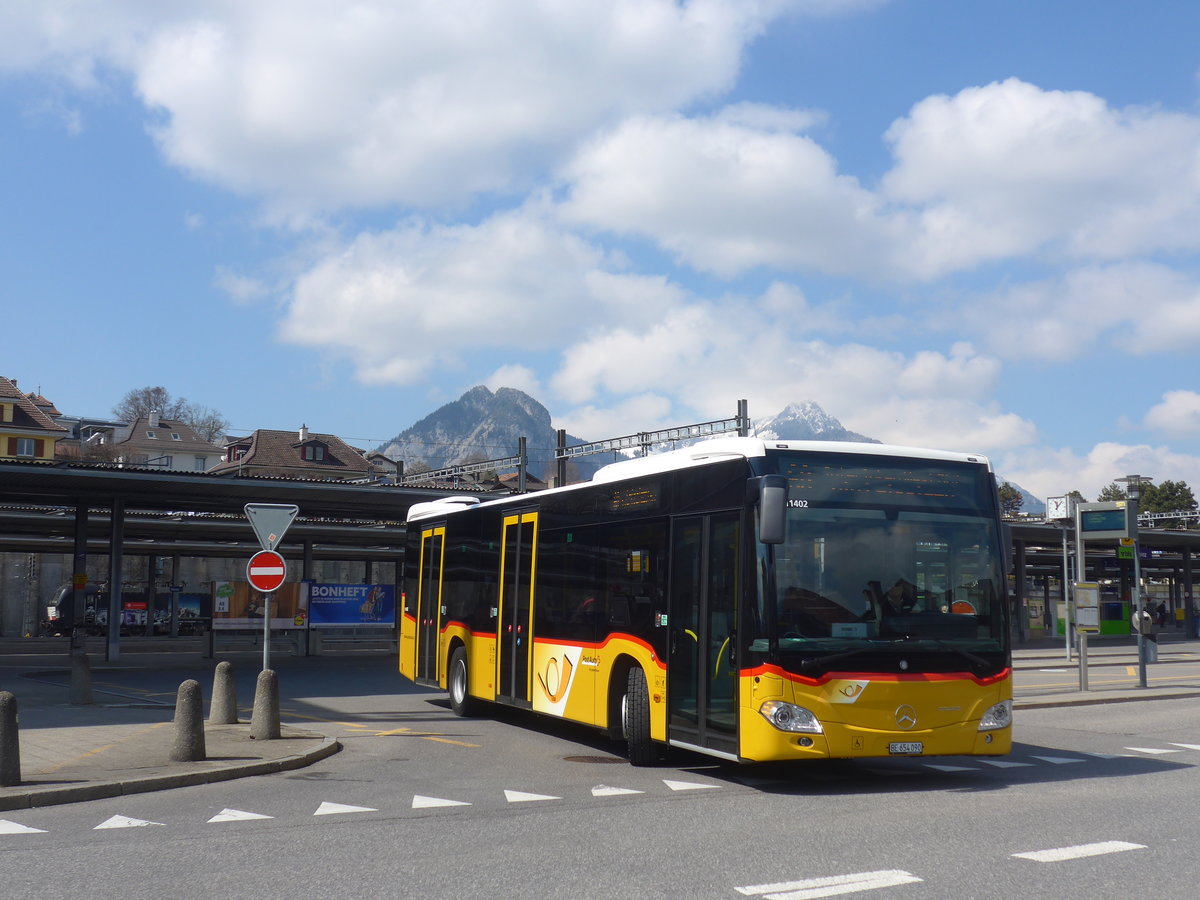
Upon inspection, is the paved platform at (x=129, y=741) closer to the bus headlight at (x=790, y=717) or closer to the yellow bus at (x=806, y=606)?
the yellow bus at (x=806, y=606)

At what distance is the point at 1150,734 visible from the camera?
16109 mm

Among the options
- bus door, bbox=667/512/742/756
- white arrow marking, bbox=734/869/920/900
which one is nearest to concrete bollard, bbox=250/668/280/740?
bus door, bbox=667/512/742/756

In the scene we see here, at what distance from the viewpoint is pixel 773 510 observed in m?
10.1

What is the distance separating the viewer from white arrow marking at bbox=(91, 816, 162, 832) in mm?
9102

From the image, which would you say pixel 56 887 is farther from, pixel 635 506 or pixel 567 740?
pixel 567 740

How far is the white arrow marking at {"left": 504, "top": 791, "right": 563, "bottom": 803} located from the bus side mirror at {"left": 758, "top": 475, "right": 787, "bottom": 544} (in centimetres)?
292

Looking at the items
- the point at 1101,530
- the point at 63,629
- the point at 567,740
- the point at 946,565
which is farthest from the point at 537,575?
the point at 63,629

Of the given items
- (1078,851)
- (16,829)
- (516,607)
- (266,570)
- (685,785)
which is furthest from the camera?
(516,607)

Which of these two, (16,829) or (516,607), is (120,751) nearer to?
(16,829)

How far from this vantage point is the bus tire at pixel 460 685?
18.2 meters

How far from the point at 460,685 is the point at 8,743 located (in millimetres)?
8614

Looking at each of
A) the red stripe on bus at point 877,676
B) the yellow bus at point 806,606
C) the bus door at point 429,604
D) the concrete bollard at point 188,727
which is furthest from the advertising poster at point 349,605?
the red stripe on bus at point 877,676

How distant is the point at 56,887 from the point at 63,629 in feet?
218

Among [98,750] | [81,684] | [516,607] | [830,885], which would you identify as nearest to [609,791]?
[830,885]
